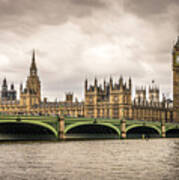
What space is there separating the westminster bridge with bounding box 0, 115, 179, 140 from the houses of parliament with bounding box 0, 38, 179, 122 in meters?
19.6

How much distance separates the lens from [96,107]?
15488 cm

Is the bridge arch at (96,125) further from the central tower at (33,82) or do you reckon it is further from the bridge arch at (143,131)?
the central tower at (33,82)

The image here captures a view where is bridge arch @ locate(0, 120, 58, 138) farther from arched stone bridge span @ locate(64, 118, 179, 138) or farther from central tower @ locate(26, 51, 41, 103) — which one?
central tower @ locate(26, 51, 41, 103)

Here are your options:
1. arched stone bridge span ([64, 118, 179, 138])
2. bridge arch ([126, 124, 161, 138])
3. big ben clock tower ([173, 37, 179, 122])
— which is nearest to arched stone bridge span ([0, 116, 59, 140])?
arched stone bridge span ([64, 118, 179, 138])

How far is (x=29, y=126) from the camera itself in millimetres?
80438

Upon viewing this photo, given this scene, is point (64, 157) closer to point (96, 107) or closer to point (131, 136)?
point (131, 136)

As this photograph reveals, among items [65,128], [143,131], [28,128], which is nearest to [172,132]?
[143,131]

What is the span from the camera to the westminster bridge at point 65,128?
7656 cm

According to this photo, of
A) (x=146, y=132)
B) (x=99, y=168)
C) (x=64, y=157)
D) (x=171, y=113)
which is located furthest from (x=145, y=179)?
(x=171, y=113)

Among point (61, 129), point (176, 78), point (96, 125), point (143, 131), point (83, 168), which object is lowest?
point (83, 168)

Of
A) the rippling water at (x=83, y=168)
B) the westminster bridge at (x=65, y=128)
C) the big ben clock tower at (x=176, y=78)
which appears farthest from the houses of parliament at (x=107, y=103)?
the rippling water at (x=83, y=168)

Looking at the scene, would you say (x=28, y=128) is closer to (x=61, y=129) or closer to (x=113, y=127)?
(x=61, y=129)

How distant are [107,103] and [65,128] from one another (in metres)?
69.5

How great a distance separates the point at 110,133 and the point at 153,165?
6538 cm
